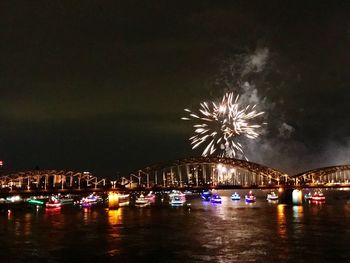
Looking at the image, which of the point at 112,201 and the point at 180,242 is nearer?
the point at 180,242

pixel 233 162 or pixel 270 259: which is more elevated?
pixel 233 162

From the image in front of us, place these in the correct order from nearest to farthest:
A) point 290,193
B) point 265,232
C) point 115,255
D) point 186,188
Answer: point 115,255, point 265,232, point 186,188, point 290,193

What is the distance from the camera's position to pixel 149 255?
1768 inches

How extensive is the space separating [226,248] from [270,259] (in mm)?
6397

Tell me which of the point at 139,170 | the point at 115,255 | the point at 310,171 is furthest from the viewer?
the point at 310,171

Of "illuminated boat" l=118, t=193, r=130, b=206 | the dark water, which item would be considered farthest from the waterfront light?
the dark water

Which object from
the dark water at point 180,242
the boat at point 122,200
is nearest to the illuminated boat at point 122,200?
the boat at point 122,200

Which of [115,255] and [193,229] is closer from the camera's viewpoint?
[115,255]

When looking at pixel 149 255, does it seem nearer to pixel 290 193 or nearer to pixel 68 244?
pixel 68 244

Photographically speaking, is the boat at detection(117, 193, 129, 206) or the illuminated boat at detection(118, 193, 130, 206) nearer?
the boat at detection(117, 193, 129, 206)

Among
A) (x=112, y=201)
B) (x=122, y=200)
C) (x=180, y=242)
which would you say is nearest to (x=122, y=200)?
(x=122, y=200)

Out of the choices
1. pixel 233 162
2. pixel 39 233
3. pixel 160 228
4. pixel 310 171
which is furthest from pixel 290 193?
pixel 39 233

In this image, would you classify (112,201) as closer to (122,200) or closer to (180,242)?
(122,200)

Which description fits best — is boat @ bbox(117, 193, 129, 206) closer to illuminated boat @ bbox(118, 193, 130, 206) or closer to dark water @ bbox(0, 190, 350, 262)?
illuminated boat @ bbox(118, 193, 130, 206)
